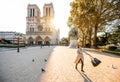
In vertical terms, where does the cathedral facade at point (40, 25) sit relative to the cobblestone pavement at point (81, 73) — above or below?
above

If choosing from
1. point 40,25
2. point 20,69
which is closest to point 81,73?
point 20,69

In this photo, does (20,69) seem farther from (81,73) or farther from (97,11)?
(97,11)

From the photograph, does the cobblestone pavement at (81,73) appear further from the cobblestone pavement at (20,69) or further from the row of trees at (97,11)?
the row of trees at (97,11)

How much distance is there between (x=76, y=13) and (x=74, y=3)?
2.01 metres

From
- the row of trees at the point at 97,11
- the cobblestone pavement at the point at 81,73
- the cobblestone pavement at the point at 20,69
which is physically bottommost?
the cobblestone pavement at the point at 81,73

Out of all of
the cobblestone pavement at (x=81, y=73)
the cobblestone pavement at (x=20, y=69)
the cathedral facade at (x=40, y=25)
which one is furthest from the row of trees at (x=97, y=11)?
the cathedral facade at (x=40, y=25)

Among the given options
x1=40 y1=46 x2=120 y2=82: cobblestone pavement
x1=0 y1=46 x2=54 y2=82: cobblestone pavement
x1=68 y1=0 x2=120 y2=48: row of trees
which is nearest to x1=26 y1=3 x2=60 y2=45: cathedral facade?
x1=68 y1=0 x2=120 y2=48: row of trees

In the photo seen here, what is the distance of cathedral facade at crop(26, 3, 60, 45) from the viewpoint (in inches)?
4402

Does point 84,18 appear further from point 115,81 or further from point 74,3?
point 115,81

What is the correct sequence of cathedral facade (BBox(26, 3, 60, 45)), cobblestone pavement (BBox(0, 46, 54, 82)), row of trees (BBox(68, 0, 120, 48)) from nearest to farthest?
cobblestone pavement (BBox(0, 46, 54, 82)) → row of trees (BBox(68, 0, 120, 48)) → cathedral facade (BBox(26, 3, 60, 45))

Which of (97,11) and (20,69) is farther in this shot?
(97,11)

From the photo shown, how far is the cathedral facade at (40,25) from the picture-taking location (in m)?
112

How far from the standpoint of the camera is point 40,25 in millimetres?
115438

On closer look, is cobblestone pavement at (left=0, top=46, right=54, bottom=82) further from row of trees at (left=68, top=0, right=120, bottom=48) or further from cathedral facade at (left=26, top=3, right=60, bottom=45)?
cathedral facade at (left=26, top=3, right=60, bottom=45)
